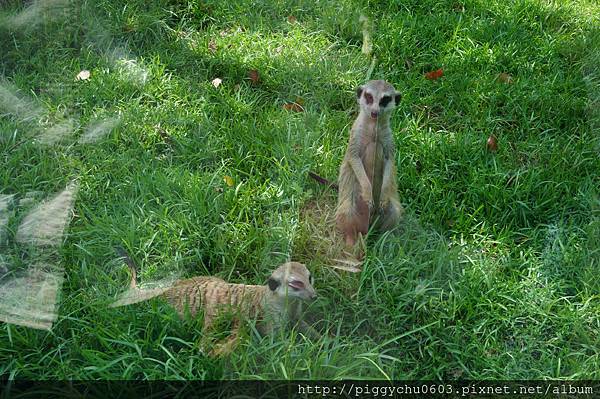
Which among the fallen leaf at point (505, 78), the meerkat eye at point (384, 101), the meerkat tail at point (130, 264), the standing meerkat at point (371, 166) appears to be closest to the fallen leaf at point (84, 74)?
the meerkat tail at point (130, 264)

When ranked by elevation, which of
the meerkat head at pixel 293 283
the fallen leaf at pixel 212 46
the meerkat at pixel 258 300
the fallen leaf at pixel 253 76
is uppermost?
the fallen leaf at pixel 212 46

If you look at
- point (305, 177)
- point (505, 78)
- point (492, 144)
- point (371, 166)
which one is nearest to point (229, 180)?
point (305, 177)

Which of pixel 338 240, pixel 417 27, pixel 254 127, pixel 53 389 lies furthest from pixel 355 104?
pixel 53 389

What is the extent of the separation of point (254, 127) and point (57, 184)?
1.02 meters

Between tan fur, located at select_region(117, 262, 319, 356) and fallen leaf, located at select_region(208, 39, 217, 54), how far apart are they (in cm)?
164

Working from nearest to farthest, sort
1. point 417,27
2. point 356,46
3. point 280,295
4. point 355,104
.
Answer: point 280,295, point 355,104, point 356,46, point 417,27

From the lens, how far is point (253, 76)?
3.90 metres

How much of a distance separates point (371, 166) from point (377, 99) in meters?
0.33

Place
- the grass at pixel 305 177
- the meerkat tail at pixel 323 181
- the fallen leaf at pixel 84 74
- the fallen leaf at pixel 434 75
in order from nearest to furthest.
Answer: the grass at pixel 305 177 → the meerkat tail at pixel 323 181 → the fallen leaf at pixel 84 74 → the fallen leaf at pixel 434 75

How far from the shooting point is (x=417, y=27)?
14.8 ft

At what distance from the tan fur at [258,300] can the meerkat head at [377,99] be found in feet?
2.94

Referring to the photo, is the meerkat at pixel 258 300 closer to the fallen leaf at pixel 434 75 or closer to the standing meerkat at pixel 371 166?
the standing meerkat at pixel 371 166

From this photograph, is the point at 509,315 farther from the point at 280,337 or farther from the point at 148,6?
the point at 148,6

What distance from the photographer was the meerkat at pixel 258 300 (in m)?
2.68
